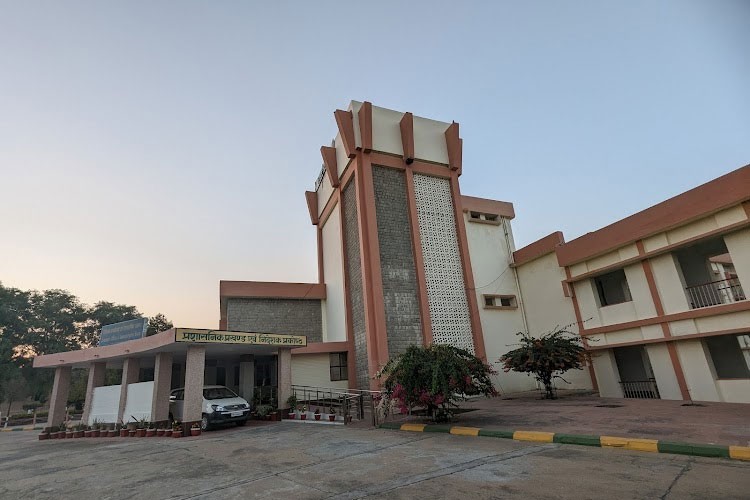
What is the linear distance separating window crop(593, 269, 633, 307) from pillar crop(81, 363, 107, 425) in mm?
23903

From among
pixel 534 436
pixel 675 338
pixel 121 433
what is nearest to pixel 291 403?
pixel 121 433

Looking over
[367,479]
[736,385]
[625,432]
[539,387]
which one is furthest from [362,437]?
[539,387]

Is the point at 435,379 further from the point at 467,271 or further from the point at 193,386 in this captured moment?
the point at 467,271

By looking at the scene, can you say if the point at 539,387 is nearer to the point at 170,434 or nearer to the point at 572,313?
Result: the point at 572,313

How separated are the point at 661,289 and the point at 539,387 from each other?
827 cm

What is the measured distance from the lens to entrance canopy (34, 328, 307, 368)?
13141 millimetres

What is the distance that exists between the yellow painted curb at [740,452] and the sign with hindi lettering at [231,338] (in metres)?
13.1

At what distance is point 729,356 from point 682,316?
426 centimetres

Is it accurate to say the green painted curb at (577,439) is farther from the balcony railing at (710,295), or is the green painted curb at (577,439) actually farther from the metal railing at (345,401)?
the balcony railing at (710,295)

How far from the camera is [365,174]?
19562 mm

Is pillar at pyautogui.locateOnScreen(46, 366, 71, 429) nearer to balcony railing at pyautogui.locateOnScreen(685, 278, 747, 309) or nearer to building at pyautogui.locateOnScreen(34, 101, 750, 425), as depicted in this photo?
building at pyautogui.locateOnScreen(34, 101, 750, 425)

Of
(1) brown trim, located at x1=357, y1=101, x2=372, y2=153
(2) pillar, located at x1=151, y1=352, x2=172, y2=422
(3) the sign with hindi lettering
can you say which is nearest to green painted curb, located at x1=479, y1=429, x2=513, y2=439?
(3) the sign with hindi lettering

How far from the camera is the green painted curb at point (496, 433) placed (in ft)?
28.8

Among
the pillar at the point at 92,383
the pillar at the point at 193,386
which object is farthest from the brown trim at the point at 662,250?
the pillar at the point at 92,383
